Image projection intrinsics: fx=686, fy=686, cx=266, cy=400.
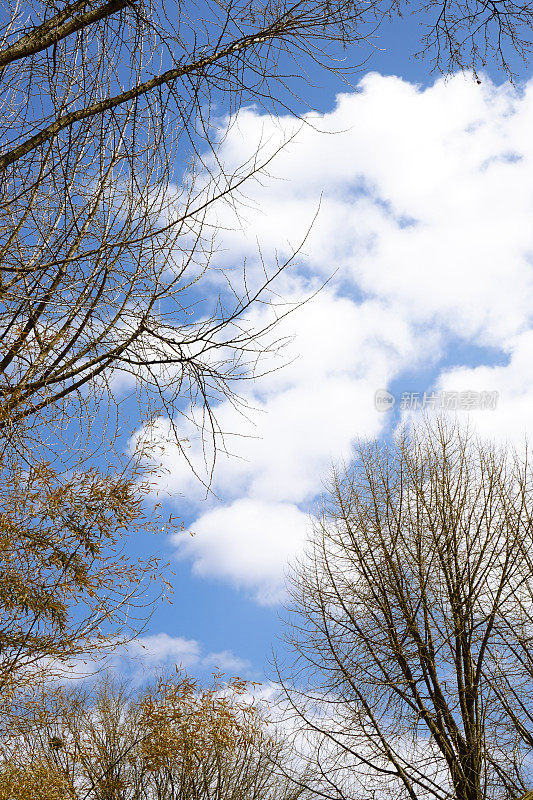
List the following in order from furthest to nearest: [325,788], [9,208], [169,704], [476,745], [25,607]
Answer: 1. [169,704]
2. [325,788]
3. [476,745]
4. [25,607]
5. [9,208]

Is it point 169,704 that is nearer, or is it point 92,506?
point 92,506

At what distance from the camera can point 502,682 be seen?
812cm

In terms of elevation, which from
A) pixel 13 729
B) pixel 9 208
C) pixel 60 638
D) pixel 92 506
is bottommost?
pixel 13 729

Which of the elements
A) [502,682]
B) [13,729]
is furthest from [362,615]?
[13,729]

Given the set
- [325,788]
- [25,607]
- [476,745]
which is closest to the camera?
[25,607]

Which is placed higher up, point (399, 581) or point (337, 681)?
point (399, 581)

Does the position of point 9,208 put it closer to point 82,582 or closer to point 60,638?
point 82,582

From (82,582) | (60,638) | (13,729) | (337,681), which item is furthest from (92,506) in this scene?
(337,681)

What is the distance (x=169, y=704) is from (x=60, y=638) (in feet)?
20.6

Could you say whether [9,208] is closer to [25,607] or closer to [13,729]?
[25,607]

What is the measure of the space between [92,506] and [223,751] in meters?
7.25

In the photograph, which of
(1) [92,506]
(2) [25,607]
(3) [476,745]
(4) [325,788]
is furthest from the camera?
(4) [325,788]

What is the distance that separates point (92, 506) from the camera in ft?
13.3

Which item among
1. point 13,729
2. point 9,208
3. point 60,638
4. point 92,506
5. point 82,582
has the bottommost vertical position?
point 13,729
